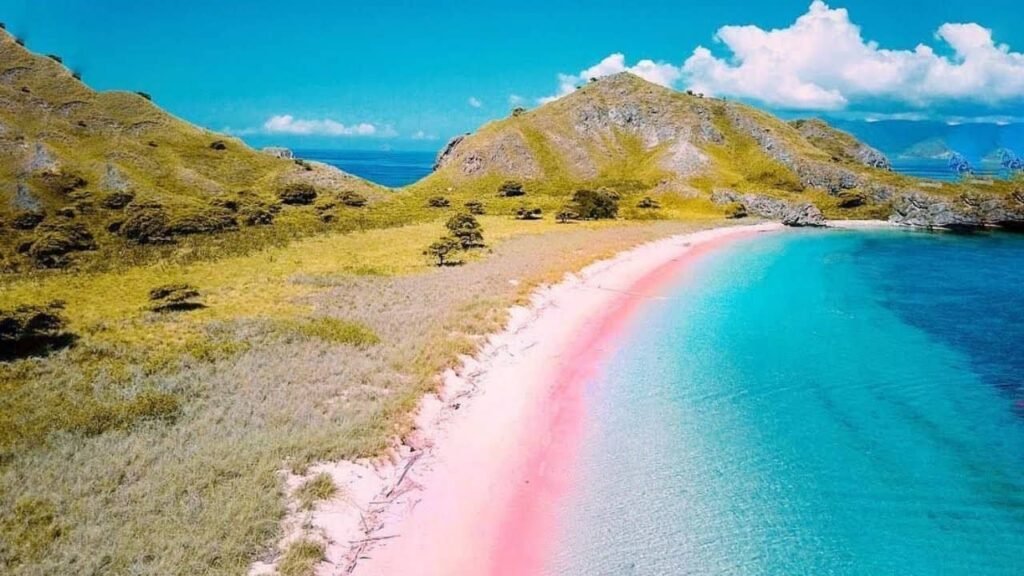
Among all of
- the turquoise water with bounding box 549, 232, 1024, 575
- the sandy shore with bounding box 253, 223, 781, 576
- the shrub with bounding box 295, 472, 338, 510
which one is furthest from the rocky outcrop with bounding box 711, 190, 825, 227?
the shrub with bounding box 295, 472, 338, 510

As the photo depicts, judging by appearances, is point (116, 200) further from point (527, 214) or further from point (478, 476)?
point (478, 476)

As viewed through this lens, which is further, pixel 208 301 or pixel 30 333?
pixel 208 301

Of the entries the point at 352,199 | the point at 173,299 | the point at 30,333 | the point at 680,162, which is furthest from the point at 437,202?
the point at 30,333

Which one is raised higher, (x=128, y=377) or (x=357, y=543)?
(x=128, y=377)

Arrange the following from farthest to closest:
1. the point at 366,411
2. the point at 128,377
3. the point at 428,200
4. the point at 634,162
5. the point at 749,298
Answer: the point at 634,162, the point at 428,200, the point at 749,298, the point at 128,377, the point at 366,411

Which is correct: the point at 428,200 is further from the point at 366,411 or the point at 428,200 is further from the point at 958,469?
the point at 958,469

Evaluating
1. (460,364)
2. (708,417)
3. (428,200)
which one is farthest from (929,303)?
(428,200)
